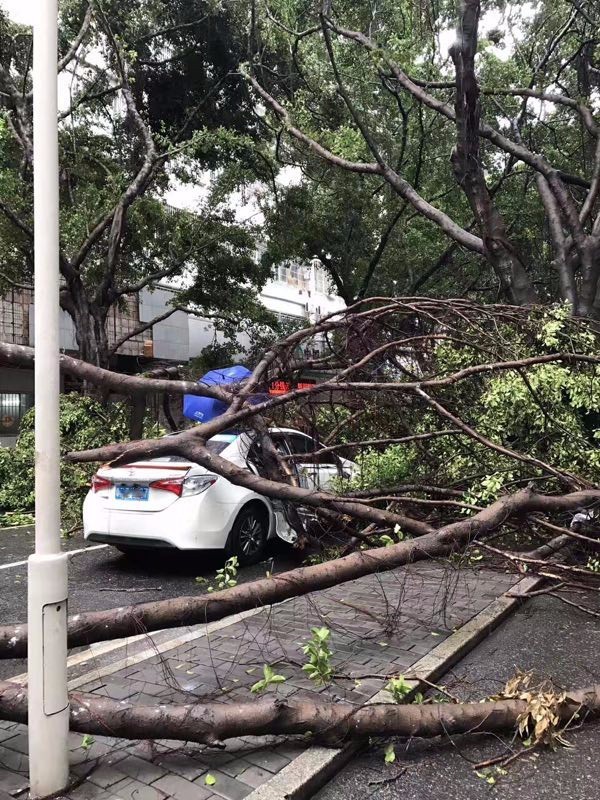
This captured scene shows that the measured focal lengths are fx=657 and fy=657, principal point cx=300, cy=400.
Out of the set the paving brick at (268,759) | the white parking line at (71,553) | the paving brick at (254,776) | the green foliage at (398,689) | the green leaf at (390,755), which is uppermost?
the green foliage at (398,689)

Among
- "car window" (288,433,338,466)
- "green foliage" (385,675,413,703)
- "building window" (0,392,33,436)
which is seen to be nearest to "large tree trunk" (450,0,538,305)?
"car window" (288,433,338,466)

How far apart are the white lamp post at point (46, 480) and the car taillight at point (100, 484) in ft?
14.1

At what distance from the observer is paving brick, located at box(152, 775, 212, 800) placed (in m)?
2.85

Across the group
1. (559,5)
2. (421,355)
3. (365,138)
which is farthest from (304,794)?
(559,5)

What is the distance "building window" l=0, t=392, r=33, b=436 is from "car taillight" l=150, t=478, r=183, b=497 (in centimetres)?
1518

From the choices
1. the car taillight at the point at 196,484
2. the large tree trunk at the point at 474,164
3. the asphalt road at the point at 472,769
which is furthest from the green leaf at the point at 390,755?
the large tree trunk at the point at 474,164

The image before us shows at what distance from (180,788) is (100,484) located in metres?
4.47

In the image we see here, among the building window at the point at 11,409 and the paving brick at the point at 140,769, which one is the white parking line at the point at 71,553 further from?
the building window at the point at 11,409

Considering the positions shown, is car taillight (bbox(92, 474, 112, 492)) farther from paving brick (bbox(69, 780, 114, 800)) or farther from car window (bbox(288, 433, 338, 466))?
paving brick (bbox(69, 780, 114, 800))

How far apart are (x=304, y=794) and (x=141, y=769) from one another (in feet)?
2.54

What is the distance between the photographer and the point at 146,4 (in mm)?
13047

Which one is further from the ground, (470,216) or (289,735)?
(470,216)

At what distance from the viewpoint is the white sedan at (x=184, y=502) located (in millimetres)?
6562

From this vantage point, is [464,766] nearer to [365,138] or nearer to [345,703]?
[345,703]
